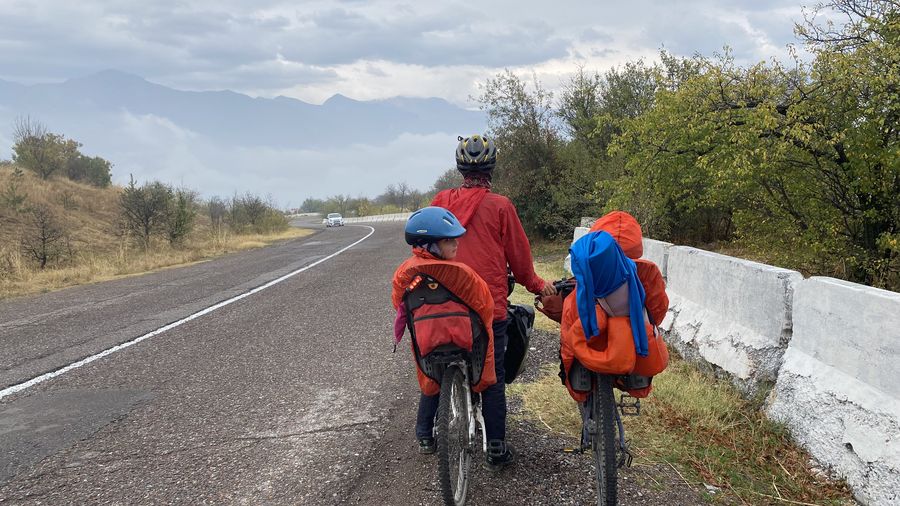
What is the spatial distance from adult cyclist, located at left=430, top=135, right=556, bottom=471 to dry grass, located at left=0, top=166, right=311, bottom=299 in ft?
41.0

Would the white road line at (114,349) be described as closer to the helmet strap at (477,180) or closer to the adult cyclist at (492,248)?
the adult cyclist at (492,248)

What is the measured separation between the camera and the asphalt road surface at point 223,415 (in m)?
3.42

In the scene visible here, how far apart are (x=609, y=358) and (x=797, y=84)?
243 inches

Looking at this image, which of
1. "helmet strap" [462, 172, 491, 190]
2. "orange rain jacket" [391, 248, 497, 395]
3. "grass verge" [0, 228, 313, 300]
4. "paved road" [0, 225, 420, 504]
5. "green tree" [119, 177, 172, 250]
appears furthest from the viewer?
"green tree" [119, 177, 172, 250]

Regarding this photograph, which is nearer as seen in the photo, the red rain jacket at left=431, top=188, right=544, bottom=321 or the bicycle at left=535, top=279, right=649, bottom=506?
the bicycle at left=535, top=279, right=649, bottom=506

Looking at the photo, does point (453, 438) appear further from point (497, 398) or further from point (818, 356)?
point (818, 356)

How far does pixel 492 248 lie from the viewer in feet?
11.6

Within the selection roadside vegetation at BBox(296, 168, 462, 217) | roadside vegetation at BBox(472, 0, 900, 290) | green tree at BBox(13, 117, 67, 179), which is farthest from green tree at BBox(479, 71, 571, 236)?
roadside vegetation at BBox(296, 168, 462, 217)

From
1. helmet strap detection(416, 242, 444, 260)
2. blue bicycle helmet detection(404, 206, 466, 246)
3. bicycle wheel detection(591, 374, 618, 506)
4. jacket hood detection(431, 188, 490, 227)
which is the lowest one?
bicycle wheel detection(591, 374, 618, 506)

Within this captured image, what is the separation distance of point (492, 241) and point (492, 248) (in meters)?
0.04

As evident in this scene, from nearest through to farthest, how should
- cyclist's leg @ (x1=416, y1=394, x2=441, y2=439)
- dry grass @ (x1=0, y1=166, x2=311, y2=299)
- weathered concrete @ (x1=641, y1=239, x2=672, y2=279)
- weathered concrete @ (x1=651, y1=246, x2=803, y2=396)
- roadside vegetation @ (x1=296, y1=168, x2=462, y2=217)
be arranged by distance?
cyclist's leg @ (x1=416, y1=394, x2=441, y2=439), weathered concrete @ (x1=651, y1=246, x2=803, y2=396), weathered concrete @ (x1=641, y1=239, x2=672, y2=279), dry grass @ (x1=0, y1=166, x2=311, y2=299), roadside vegetation @ (x1=296, y1=168, x2=462, y2=217)

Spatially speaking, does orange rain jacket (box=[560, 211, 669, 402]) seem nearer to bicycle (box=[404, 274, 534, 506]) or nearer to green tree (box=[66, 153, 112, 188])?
bicycle (box=[404, 274, 534, 506])

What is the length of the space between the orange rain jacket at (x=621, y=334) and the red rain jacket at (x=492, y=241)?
41cm

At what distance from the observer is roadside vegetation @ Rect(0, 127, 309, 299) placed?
17.0 meters
